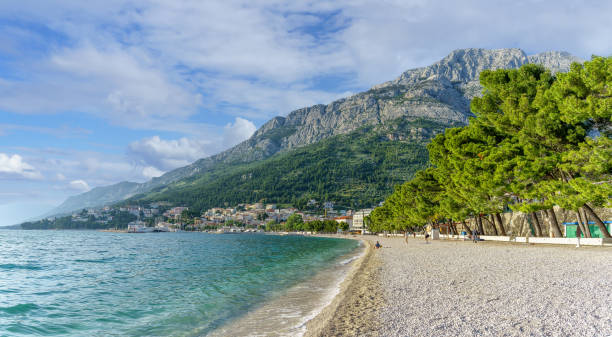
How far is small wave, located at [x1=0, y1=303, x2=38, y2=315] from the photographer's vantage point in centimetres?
1423

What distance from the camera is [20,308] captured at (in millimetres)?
14820

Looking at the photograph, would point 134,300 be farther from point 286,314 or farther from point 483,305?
point 483,305

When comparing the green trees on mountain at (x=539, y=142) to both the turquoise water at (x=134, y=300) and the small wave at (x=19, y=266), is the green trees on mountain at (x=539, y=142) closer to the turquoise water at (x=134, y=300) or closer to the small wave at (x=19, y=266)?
the turquoise water at (x=134, y=300)

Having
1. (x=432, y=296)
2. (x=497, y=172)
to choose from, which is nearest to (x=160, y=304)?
(x=432, y=296)

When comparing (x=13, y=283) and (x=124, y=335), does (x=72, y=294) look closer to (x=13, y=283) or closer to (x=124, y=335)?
(x=13, y=283)

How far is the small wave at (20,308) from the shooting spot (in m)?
14.2

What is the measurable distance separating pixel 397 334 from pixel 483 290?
218 inches

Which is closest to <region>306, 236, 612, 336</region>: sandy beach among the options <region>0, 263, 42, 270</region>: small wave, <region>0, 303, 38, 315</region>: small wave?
<region>0, 303, 38, 315</region>: small wave

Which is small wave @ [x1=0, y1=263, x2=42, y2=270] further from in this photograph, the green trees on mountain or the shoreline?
the green trees on mountain

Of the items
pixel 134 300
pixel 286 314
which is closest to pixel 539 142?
pixel 286 314

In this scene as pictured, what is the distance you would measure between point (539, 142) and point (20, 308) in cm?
3343

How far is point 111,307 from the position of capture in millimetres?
14898

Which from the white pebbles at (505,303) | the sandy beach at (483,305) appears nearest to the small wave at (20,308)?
the sandy beach at (483,305)

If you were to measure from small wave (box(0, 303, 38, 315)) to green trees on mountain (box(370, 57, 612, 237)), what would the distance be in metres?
30.3
